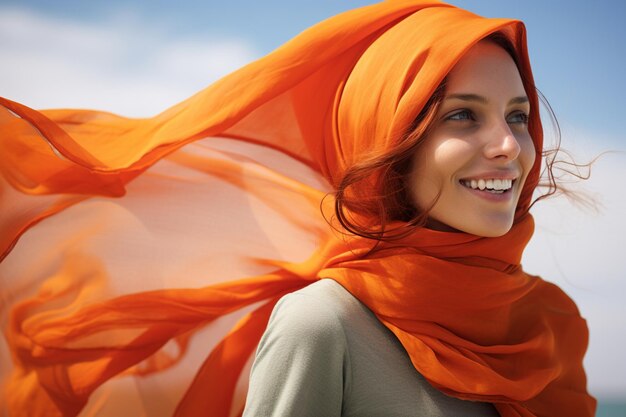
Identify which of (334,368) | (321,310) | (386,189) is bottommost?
(334,368)

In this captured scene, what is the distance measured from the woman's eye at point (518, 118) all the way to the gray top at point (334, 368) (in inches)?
22.4

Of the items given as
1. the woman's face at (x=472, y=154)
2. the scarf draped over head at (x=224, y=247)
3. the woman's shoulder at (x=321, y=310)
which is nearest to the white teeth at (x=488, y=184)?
the woman's face at (x=472, y=154)

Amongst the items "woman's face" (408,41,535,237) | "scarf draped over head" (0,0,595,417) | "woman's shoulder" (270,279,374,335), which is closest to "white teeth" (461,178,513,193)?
"woman's face" (408,41,535,237)

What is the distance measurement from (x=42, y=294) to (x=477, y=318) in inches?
42.7

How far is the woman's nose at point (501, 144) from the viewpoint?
1.55m

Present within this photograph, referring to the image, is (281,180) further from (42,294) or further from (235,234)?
(42,294)

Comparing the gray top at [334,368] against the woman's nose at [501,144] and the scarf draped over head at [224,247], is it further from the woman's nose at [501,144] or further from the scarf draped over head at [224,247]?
the woman's nose at [501,144]

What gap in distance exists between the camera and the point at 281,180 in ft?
6.31

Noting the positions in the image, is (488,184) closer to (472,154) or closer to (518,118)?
(472,154)

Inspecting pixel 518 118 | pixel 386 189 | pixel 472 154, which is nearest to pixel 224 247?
pixel 386 189

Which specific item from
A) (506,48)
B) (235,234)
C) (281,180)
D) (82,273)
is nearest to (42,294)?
(82,273)

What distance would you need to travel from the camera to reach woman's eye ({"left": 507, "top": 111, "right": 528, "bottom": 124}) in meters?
1.69

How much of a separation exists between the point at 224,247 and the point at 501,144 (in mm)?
777

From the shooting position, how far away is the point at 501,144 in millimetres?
1554
